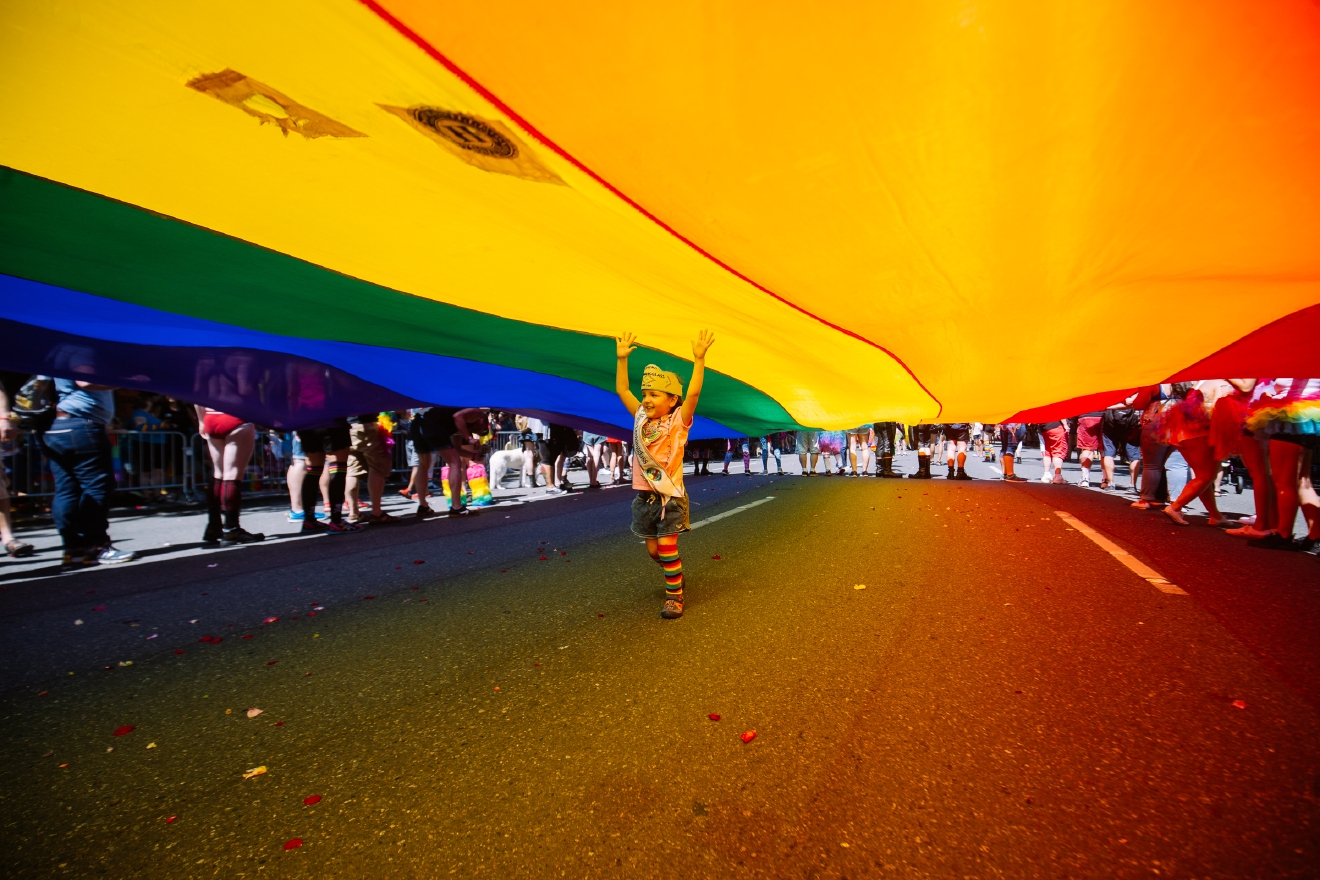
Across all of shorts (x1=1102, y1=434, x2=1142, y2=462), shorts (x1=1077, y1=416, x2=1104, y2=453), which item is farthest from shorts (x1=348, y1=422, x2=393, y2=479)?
shorts (x1=1077, y1=416, x2=1104, y2=453)

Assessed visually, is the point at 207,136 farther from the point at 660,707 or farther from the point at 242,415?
the point at 242,415

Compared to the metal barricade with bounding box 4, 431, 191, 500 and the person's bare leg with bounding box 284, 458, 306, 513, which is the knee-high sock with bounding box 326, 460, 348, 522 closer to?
the person's bare leg with bounding box 284, 458, 306, 513

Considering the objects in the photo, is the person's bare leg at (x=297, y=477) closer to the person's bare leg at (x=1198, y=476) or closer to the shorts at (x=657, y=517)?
the shorts at (x=657, y=517)

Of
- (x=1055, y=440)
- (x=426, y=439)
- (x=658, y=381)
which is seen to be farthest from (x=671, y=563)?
(x=1055, y=440)

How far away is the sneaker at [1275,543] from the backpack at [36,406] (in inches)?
427

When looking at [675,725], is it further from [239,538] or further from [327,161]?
[239,538]

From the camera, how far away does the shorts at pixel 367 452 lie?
26.1 ft

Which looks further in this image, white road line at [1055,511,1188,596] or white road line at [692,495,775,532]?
white road line at [692,495,775,532]

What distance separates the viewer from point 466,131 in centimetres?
207

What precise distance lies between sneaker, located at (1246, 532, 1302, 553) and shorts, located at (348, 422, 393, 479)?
988cm

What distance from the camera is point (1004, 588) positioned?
13.0 ft

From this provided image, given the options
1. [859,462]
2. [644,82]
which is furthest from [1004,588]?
[859,462]

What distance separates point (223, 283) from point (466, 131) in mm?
2427

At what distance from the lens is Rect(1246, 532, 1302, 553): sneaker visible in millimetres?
5234
